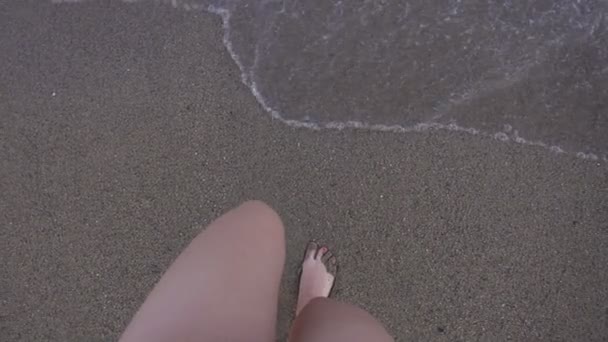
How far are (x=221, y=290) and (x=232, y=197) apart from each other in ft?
1.77

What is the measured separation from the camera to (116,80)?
5.57 feet

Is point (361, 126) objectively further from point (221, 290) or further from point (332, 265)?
point (221, 290)

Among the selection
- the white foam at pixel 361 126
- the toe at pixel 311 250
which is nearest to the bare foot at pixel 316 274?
the toe at pixel 311 250

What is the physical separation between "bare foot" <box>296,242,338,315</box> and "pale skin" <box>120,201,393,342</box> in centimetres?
33

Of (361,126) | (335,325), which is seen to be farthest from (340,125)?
(335,325)

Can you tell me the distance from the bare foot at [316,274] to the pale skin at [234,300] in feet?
1.09

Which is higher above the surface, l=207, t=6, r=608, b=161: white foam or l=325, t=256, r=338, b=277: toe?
l=207, t=6, r=608, b=161: white foam

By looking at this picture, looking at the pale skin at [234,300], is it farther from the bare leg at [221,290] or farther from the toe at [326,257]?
the toe at [326,257]

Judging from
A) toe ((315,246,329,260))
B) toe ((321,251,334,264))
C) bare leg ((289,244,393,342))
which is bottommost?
toe ((321,251,334,264))

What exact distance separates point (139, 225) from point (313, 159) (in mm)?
437

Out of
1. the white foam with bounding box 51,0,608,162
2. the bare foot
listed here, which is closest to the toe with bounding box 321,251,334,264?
the bare foot

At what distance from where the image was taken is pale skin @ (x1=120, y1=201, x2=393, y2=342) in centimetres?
106

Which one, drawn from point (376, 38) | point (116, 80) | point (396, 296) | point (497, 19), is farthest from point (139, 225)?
point (497, 19)

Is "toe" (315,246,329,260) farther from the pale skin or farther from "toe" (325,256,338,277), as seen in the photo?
the pale skin
